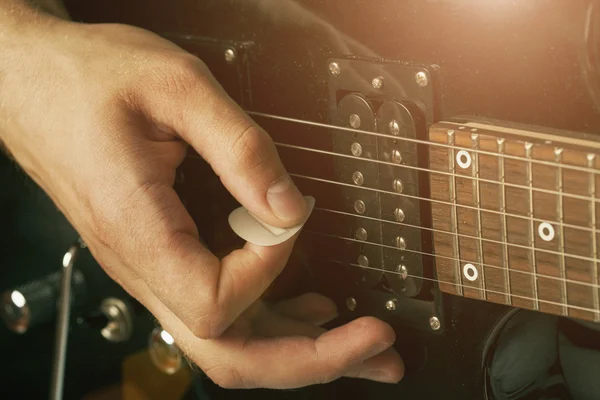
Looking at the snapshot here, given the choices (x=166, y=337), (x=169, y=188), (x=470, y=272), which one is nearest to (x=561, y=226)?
(x=470, y=272)

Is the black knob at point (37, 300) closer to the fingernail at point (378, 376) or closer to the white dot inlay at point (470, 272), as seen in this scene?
the fingernail at point (378, 376)

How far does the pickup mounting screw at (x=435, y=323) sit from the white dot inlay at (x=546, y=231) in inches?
7.3

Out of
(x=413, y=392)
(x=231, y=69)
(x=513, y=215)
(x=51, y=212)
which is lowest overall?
(x=413, y=392)

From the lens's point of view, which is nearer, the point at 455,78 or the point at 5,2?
the point at 455,78

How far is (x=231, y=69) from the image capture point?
1.01 meters

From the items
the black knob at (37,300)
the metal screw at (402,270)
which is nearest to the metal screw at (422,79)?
the metal screw at (402,270)

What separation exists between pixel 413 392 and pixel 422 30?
0.41m

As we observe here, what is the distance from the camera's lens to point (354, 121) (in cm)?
92

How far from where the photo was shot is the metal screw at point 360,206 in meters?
0.95

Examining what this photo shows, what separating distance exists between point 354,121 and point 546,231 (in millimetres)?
235

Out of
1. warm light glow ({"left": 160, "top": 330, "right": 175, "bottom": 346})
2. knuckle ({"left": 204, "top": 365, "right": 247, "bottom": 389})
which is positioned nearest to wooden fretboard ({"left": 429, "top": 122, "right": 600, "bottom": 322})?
knuckle ({"left": 204, "top": 365, "right": 247, "bottom": 389})

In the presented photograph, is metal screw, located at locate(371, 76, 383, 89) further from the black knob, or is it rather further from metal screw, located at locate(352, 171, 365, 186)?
the black knob

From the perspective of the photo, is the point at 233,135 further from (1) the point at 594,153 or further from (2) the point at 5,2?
(2) the point at 5,2

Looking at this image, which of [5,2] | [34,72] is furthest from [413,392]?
[5,2]
